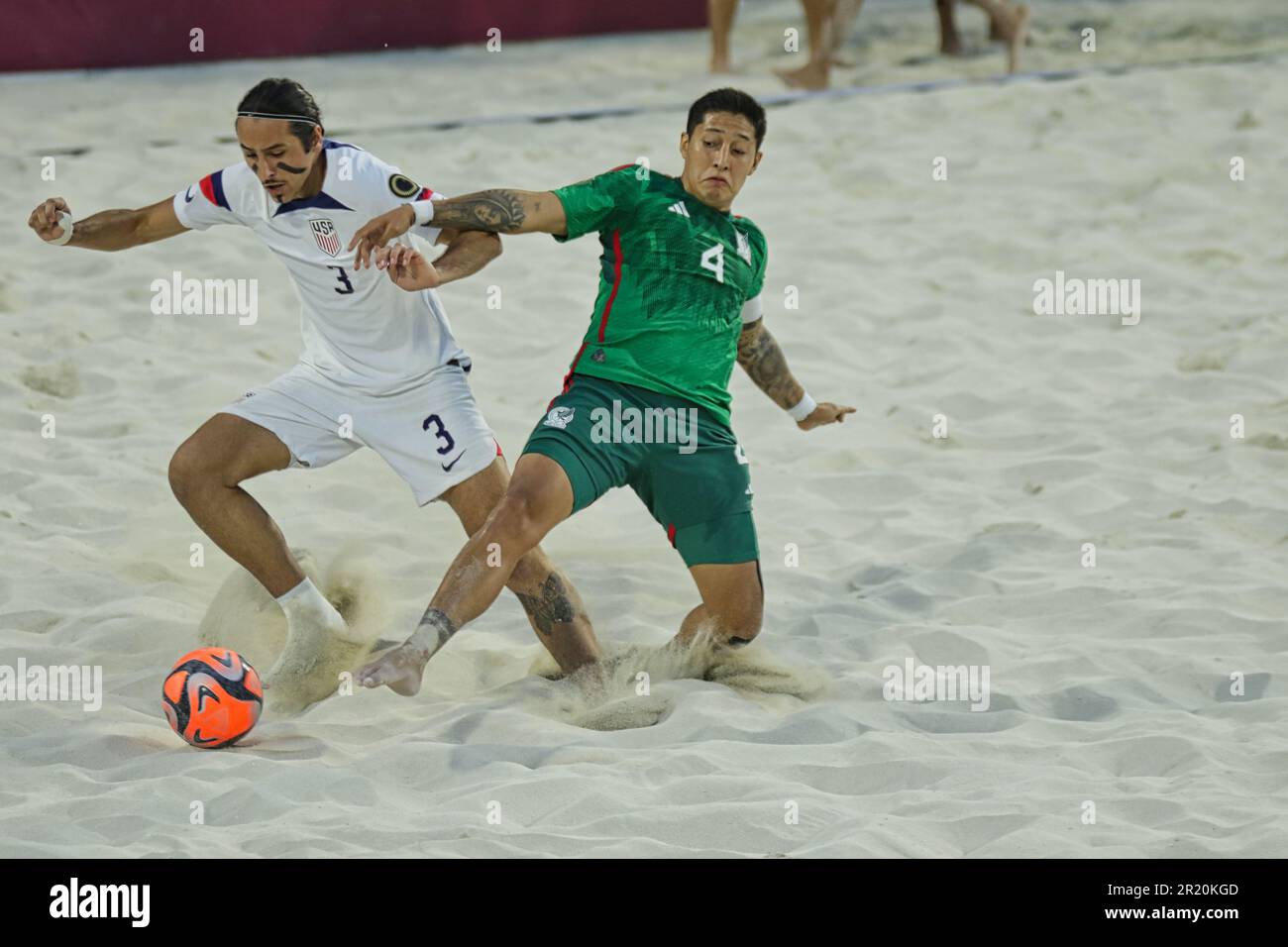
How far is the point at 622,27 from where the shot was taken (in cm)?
1077

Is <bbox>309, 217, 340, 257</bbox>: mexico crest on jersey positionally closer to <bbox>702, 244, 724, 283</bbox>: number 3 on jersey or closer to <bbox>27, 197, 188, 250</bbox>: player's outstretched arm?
<bbox>27, 197, 188, 250</bbox>: player's outstretched arm

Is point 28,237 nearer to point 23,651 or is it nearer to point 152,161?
point 152,161

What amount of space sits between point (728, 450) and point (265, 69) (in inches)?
231

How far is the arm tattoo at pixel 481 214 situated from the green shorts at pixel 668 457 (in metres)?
0.46

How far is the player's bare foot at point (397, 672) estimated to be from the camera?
3596 millimetres

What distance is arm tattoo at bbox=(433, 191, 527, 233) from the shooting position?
404 cm

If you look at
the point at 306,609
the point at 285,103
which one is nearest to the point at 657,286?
the point at 285,103

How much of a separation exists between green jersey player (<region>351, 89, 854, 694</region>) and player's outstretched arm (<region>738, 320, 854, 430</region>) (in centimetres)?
24

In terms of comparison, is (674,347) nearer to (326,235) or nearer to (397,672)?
(326,235)

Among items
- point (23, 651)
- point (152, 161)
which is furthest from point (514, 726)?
point (152, 161)

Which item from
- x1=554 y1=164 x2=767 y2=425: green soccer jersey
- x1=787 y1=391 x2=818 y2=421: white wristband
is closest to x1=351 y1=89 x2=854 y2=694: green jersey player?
x1=554 y1=164 x2=767 y2=425: green soccer jersey

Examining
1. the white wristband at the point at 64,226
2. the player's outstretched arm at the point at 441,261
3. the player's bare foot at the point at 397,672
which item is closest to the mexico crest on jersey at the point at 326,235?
the player's outstretched arm at the point at 441,261

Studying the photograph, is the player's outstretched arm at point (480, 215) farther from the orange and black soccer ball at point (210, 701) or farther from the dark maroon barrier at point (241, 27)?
the dark maroon barrier at point (241, 27)
